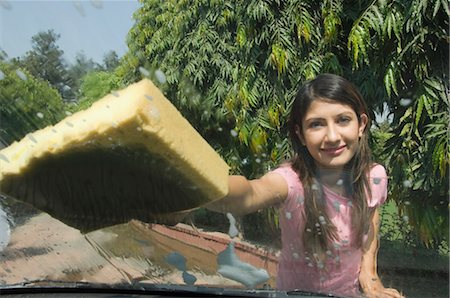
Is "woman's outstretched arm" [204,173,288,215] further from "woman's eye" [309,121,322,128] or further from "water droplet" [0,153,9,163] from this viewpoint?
"water droplet" [0,153,9,163]

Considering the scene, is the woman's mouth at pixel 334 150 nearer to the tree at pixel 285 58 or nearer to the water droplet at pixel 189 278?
the tree at pixel 285 58

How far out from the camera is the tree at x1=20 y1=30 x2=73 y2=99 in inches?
53.9

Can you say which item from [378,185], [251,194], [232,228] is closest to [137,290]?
[232,228]

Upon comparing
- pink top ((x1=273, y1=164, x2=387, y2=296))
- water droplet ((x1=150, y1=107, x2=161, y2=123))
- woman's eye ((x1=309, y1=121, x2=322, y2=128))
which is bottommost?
pink top ((x1=273, y1=164, x2=387, y2=296))

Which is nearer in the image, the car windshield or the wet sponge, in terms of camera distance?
the wet sponge

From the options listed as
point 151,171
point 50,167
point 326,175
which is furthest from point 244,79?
point 50,167

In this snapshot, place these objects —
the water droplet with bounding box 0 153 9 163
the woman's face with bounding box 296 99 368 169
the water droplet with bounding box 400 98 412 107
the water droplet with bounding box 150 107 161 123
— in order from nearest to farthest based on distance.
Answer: the water droplet with bounding box 150 107 161 123
the water droplet with bounding box 0 153 9 163
the woman's face with bounding box 296 99 368 169
the water droplet with bounding box 400 98 412 107

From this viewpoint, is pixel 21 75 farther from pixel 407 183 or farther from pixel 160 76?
pixel 407 183

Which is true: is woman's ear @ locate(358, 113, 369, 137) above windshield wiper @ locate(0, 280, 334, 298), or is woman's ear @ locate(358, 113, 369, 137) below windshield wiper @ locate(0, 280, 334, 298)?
above

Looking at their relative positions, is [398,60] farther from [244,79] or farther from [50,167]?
[50,167]

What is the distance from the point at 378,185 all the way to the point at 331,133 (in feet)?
0.65

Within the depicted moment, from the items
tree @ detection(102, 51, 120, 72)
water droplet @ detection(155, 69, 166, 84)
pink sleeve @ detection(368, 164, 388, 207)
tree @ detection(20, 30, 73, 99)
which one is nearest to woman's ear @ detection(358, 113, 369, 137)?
pink sleeve @ detection(368, 164, 388, 207)

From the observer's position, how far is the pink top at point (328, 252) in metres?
1.36

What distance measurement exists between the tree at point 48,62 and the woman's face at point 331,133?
613mm
